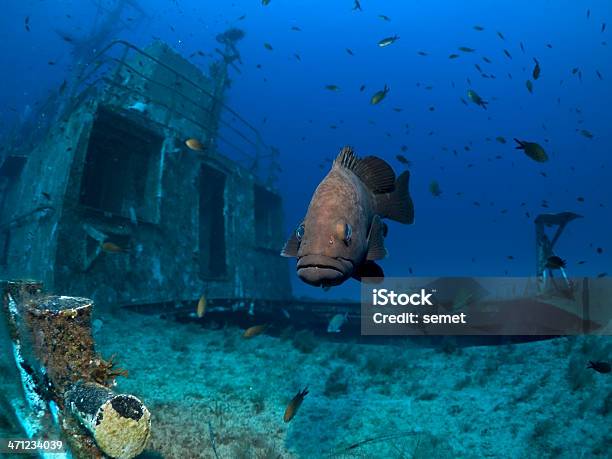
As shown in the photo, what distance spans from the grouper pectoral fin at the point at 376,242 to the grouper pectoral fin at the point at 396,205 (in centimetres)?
12

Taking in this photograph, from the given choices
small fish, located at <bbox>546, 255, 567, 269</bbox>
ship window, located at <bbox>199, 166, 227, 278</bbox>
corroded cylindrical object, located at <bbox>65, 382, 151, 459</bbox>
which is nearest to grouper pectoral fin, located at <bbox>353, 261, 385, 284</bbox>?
corroded cylindrical object, located at <bbox>65, 382, 151, 459</bbox>

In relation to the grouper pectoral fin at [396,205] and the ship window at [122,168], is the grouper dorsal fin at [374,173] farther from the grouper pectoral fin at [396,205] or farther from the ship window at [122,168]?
the ship window at [122,168]

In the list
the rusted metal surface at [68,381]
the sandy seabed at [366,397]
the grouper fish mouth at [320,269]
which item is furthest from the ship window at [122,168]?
the grouper fish mouth at [320,269]

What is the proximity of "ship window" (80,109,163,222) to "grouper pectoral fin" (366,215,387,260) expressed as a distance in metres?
9.03

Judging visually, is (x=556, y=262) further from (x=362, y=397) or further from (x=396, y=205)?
(x=396, y=205)

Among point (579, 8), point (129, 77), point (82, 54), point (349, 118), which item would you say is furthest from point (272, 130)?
point (129, 77)

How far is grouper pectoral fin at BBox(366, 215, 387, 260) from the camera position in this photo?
2555mm

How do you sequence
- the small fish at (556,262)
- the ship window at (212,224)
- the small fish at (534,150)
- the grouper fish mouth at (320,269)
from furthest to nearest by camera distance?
the ship window at (212,224), the small fish at (556,262), the small fish at (534,150), the grouper fish mouth at (320,269)

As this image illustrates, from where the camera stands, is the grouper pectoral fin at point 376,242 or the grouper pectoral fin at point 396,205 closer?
the grouper pectoral fin at point 376,242

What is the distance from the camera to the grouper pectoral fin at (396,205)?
9.46 ft

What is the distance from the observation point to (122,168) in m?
12.5

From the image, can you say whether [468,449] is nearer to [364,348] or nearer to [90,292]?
[364,348]

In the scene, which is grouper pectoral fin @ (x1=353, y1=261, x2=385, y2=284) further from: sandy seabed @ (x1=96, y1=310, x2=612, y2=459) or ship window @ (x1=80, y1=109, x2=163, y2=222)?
ship window @ (x1=80, y1=109, x2=163, y2=222)

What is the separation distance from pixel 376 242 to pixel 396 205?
451 mm
